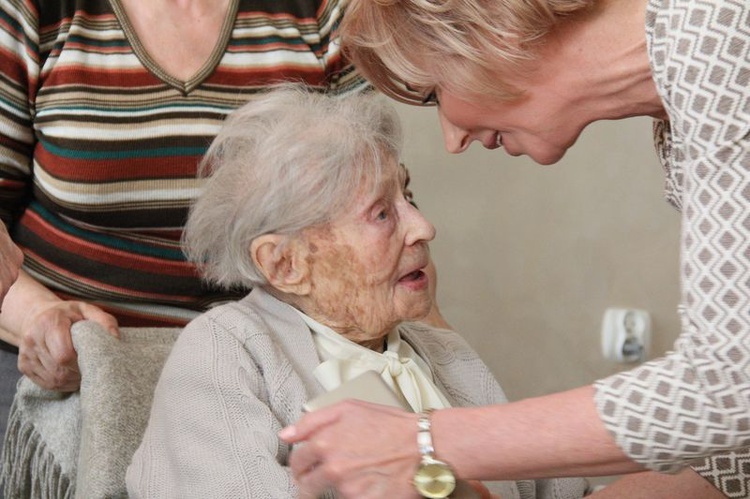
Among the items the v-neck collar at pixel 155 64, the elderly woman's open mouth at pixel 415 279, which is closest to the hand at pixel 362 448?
the elderly woman's open mouth at pixel 415 279

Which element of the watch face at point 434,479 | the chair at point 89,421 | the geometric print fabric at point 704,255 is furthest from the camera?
the chair at point 89,421

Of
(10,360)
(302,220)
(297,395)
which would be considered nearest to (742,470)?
(297,395)

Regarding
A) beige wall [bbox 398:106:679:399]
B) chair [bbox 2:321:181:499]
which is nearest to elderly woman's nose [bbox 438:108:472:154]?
chair [bbox 2:321:181:499]

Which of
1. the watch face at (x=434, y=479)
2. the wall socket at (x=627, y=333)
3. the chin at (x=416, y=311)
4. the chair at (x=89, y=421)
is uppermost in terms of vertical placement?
the watch face at (x=434, y=479)

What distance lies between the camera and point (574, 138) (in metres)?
1.41

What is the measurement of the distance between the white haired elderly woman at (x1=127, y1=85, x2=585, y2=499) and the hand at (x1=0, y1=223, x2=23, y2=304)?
0.88ft

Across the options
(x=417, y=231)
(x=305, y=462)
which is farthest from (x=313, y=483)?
(x=417, y=231)

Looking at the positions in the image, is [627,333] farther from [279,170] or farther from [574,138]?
[574,138]

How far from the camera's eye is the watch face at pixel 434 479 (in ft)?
4.00

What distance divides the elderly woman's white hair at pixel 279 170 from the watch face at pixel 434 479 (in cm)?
61

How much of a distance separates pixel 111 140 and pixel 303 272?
0.47 metres

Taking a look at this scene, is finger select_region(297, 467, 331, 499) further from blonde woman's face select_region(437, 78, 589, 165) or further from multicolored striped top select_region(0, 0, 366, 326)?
multicolored striped top select_region(0, 0, 366, 326)

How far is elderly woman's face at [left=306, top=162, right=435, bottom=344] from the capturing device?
1.74 metres

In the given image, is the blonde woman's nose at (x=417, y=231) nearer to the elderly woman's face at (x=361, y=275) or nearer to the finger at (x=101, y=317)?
the elderly woman's face at (x=361, y=275)
